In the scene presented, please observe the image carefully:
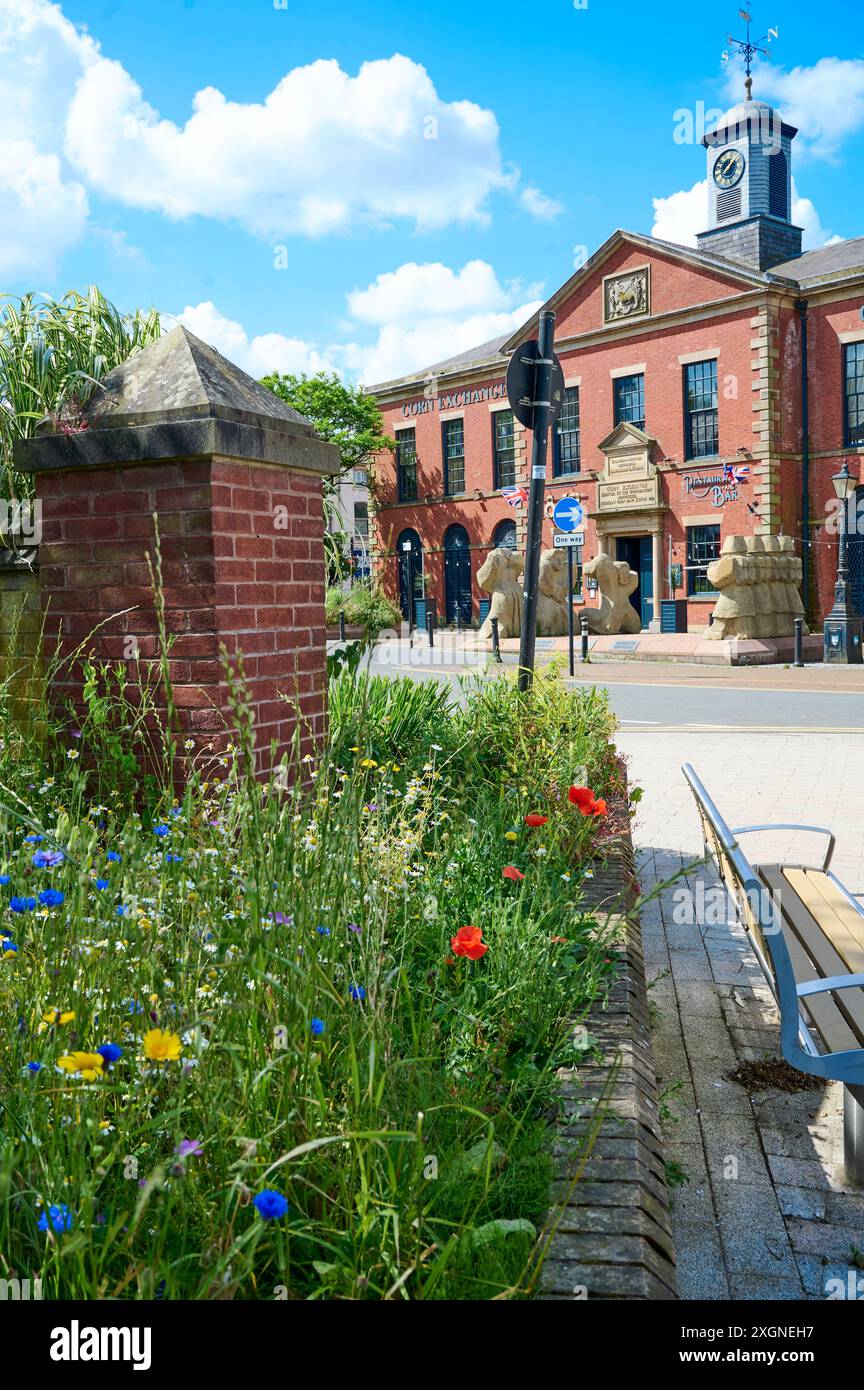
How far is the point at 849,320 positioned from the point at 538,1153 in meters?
29.7

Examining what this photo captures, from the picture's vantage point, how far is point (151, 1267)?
4.33 feet

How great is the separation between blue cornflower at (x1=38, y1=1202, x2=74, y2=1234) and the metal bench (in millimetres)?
1962

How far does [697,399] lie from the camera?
30656 millimetres

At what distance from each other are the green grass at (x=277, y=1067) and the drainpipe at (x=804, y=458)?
27715mm

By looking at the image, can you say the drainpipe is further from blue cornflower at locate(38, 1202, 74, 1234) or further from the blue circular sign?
blue cornflower at locate(38, 1202, 74, 1234)

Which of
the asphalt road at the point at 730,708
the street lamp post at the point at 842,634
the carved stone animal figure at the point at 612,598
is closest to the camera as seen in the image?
the asphalt road at the point at 730,708

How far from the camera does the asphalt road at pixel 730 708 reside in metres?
12.8

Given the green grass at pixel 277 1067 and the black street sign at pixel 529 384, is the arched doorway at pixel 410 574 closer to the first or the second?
the black street sign at pixel 529 384

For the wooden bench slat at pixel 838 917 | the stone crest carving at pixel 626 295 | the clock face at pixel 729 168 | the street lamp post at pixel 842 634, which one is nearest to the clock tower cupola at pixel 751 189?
the clock face at pixel 729 168

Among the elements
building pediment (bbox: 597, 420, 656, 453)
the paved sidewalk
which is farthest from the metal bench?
building pediment (bbox: 597, 420, 656, 453)

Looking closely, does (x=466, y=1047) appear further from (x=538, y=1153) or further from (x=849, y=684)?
(x=849, y=684)

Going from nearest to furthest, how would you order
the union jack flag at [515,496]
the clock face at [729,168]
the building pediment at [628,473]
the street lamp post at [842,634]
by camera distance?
the street lamp post at [842,634] < the building pediment at [628,473] < the clock face at [729,168] < the union jack flag at [515,496]

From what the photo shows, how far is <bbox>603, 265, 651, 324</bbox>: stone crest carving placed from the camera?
31750 mm
